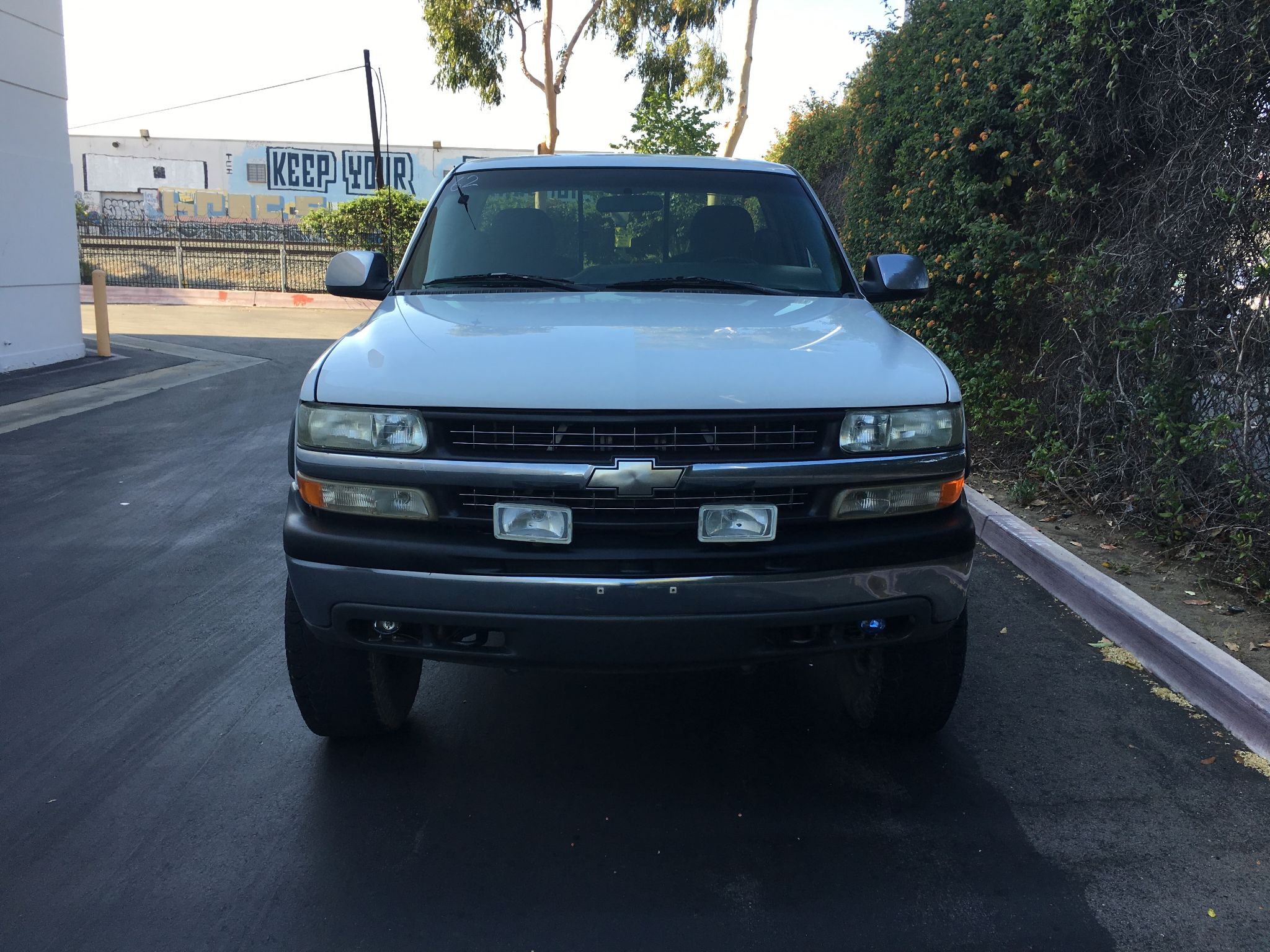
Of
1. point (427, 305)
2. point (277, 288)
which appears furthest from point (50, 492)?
point (277, 288)

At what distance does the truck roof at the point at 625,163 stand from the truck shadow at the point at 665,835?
2.20 metres

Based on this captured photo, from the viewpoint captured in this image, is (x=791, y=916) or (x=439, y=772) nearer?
(x=791, y=916)

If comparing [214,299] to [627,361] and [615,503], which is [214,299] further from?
[615,503]

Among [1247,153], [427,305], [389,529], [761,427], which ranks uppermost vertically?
[1247,153]

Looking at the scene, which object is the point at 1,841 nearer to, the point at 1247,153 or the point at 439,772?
the point at 439,772

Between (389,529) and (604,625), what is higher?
(389,529)

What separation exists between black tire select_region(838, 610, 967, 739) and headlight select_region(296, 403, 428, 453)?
1552 millimetres

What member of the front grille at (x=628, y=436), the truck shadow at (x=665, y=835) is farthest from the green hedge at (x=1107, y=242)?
the front grille at (x=628, y=436)

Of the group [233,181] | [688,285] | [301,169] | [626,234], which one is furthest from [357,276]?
[233,181]

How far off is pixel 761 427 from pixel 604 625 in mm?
672

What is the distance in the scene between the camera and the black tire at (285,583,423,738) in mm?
3350

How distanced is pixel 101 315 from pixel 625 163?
1185cm

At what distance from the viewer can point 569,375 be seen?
293 centimetres

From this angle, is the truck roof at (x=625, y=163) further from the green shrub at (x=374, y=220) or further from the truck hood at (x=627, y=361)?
the green shrub at (x=374, y=220)
